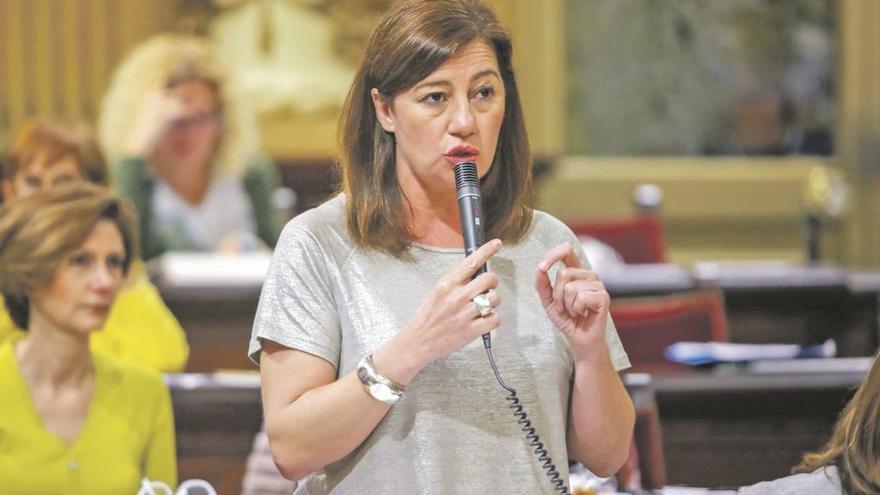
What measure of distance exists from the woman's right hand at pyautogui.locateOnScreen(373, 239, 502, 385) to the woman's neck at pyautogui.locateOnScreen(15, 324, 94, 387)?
3.39 ft

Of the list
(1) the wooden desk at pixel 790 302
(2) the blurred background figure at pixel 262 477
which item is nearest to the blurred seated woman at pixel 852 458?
(2) the blurred background figure at pixel 262 477

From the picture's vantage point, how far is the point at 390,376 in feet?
5.11

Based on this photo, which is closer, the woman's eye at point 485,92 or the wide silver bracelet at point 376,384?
the wide silver bracelet at point 376,384

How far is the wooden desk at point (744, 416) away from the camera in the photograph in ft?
9.54

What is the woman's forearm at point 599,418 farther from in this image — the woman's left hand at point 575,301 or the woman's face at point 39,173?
the woman's face at point 39,173

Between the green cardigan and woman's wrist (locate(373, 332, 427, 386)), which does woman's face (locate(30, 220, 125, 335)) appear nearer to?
woman's wrist (locate(373, 332, 427, 386))

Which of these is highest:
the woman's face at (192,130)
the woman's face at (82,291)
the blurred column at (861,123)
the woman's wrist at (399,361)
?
the woman's wrist at (399,361)

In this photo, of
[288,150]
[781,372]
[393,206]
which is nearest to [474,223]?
[393,206]

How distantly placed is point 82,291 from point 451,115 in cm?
108

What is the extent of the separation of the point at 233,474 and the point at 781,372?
1.21 meters

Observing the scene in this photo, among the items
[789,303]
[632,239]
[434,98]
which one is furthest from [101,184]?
[632,239]

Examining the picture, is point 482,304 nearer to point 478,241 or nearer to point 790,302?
point 478,241

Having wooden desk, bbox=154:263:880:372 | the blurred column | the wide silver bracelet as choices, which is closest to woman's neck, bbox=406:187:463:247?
the wide silver bracelet

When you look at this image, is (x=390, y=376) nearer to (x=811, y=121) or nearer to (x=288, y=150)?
(x=288, y=150)
